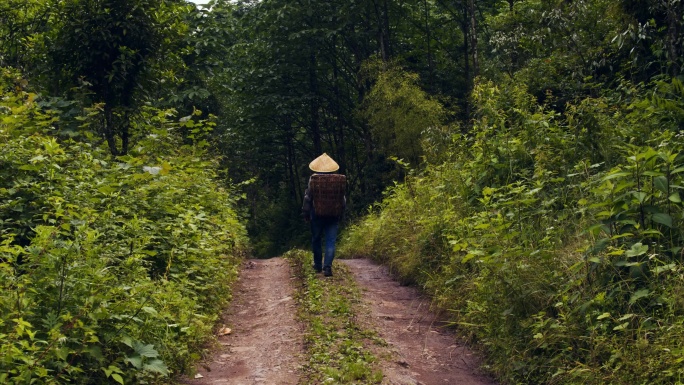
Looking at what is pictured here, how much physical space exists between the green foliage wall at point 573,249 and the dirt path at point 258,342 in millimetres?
2005

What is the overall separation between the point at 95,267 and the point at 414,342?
363 centimetres

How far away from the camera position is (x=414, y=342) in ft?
23.7

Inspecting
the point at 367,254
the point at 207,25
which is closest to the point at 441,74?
the point at 207,25

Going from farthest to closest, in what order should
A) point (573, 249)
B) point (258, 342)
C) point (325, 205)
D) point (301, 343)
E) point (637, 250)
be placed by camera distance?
point (325, 205), point (258, 342), point (301, 343), point (573, 249), point (637, 250)

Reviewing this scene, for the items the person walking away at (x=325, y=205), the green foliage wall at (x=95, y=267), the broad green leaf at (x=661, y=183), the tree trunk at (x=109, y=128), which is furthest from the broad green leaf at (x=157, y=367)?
the tree trunk at (x=109, y=128)

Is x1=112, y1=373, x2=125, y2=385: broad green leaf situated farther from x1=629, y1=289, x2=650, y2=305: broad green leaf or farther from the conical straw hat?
the conical straw hat

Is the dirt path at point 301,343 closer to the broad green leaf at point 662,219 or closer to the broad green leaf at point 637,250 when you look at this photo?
the broad green leaf at point 637,250

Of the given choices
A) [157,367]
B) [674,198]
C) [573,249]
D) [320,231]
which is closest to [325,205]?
[320,231]

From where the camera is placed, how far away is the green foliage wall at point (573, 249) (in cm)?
503

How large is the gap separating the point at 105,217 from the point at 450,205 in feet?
17.7

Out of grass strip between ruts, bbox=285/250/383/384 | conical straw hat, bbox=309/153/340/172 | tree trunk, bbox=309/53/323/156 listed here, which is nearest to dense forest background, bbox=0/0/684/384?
grass strip between ruts, bbox=285/250/383/384

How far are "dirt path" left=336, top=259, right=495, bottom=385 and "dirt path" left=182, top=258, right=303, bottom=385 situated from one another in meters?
1.02

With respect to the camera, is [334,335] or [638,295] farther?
[334,335]

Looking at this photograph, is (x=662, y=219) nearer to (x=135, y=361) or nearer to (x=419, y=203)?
(x=135, y=361)
